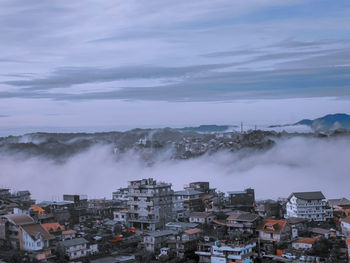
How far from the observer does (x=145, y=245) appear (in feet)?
69.1

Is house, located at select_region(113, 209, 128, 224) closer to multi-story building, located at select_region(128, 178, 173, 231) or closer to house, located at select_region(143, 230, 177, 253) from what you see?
multi-story building, located at select_region(128, 178, 173, 231)

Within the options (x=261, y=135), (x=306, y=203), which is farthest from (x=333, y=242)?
(x=261, y=135)

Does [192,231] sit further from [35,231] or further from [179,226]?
[35,231]

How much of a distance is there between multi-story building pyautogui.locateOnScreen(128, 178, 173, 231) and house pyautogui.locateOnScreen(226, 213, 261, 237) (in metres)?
3.87

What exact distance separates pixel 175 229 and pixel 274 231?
485cm

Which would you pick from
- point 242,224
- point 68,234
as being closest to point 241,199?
point 242,224

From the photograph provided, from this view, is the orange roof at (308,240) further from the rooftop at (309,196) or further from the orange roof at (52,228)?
the orange roof at (52,228)

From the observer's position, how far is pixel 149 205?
24.8 meters

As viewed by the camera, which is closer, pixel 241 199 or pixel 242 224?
pixel 242 224

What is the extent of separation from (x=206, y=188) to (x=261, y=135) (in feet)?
107

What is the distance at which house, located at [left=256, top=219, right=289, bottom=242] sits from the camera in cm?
2086

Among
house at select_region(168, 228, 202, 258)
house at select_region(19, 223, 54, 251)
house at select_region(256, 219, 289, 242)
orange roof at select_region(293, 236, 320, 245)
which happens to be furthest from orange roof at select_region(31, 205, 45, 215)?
orange roof at select_region(293, 236, 320, 245)

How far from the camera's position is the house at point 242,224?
2203cm

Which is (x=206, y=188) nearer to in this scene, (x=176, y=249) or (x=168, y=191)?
(x=168, y=191)
